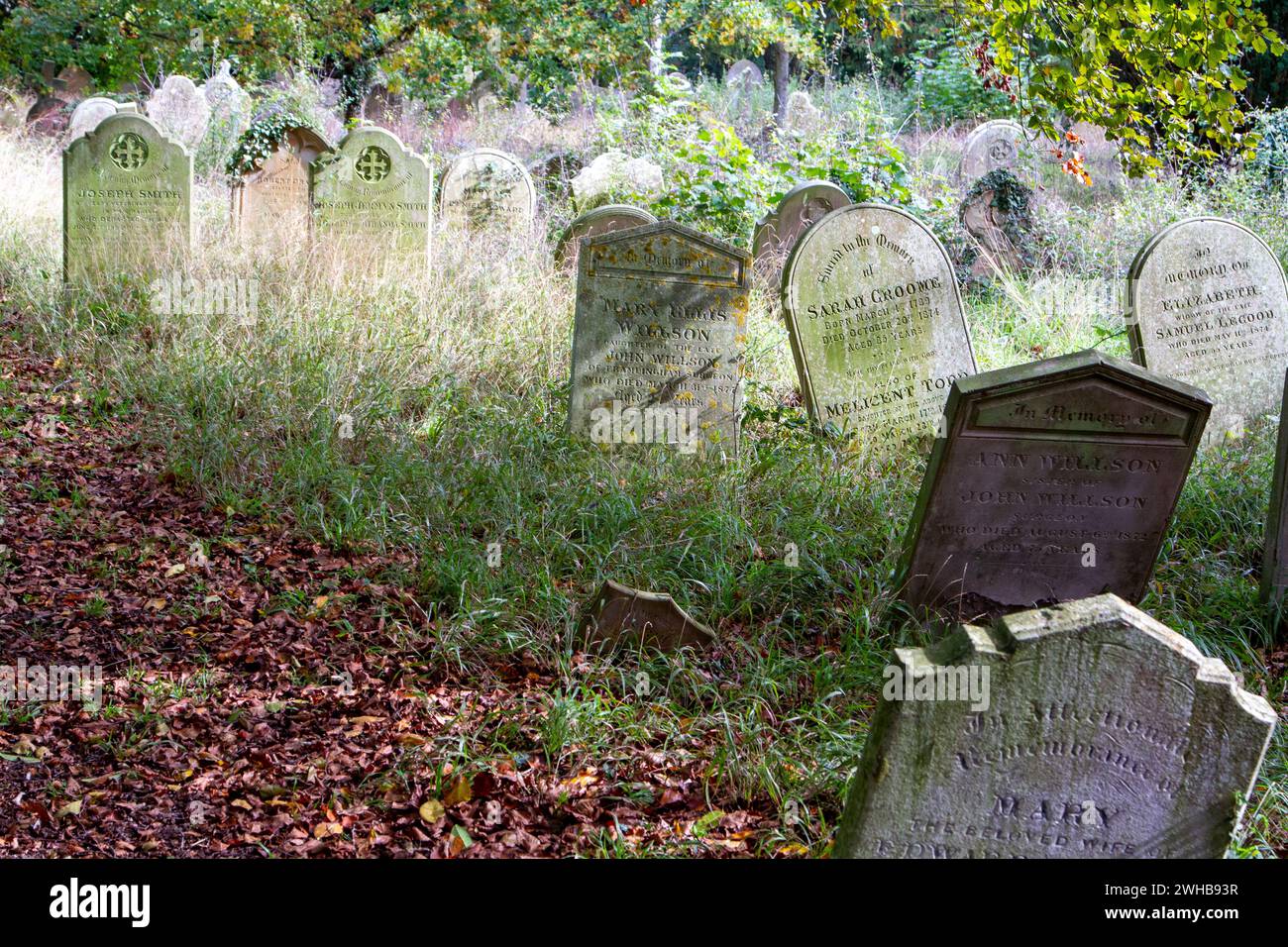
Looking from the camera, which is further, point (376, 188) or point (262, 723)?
point (376, 188)

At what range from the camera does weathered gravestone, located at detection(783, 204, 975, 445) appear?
6320 mm

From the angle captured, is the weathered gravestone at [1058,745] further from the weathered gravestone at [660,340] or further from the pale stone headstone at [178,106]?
the pale stone headstone at [178,106]

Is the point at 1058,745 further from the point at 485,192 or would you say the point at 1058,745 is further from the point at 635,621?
the point at 485,192

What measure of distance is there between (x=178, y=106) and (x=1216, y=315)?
1519 centimetres

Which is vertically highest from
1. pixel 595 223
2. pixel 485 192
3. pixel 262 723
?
pixel 485 192

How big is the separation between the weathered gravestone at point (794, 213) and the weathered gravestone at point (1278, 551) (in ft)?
18.1

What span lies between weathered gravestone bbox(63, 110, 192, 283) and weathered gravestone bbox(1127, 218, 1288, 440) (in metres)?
6.47

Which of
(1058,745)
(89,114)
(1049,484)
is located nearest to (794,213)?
(1049,484)

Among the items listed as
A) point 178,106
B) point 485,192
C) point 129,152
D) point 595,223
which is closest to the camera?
point 129,152

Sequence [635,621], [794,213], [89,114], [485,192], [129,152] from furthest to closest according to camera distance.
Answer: [89,114] → [485,192] → [794,213] → [129,152] → [635,621]

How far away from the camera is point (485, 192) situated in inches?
419

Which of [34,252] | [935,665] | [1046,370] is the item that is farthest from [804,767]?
[34,252]

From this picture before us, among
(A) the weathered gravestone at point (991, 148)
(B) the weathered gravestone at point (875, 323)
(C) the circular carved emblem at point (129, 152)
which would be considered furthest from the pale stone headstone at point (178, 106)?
(B) the weathered gravestone at point (875, 323)
